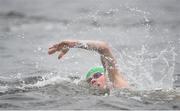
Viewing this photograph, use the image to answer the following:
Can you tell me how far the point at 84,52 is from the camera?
1802 centimetres

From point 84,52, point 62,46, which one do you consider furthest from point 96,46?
point 84,52

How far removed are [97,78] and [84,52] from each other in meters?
7.21

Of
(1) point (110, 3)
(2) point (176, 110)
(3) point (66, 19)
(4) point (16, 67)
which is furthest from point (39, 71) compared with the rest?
(1) point (110, 3)

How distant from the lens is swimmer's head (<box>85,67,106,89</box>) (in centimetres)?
1060

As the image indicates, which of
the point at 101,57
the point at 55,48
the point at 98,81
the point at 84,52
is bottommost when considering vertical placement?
the point at 98,81

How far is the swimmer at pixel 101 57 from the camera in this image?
32.6 ft

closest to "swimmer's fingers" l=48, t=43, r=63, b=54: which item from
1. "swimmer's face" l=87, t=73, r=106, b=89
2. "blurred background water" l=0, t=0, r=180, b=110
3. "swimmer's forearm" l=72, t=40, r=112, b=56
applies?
"swimmer's forearm" l=72, t=40, r=112, b=56

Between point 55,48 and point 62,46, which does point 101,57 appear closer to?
point 62,46

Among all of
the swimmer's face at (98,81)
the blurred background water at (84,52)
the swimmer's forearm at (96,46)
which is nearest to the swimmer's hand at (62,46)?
the swimmer's forearm at (96,46)

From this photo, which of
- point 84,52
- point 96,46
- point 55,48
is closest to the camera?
point 55,48

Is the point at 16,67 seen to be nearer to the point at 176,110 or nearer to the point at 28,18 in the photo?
the point at 176,110

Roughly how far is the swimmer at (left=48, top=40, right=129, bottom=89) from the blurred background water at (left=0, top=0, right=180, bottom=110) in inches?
9.9

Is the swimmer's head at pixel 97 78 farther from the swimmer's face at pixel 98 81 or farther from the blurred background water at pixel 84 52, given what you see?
the blurred background water at pixel 84 52

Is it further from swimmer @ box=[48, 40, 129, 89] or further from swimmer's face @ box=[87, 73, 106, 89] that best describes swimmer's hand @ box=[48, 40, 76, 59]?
swimmer's face @ box=[87, 73, 106, 89]
